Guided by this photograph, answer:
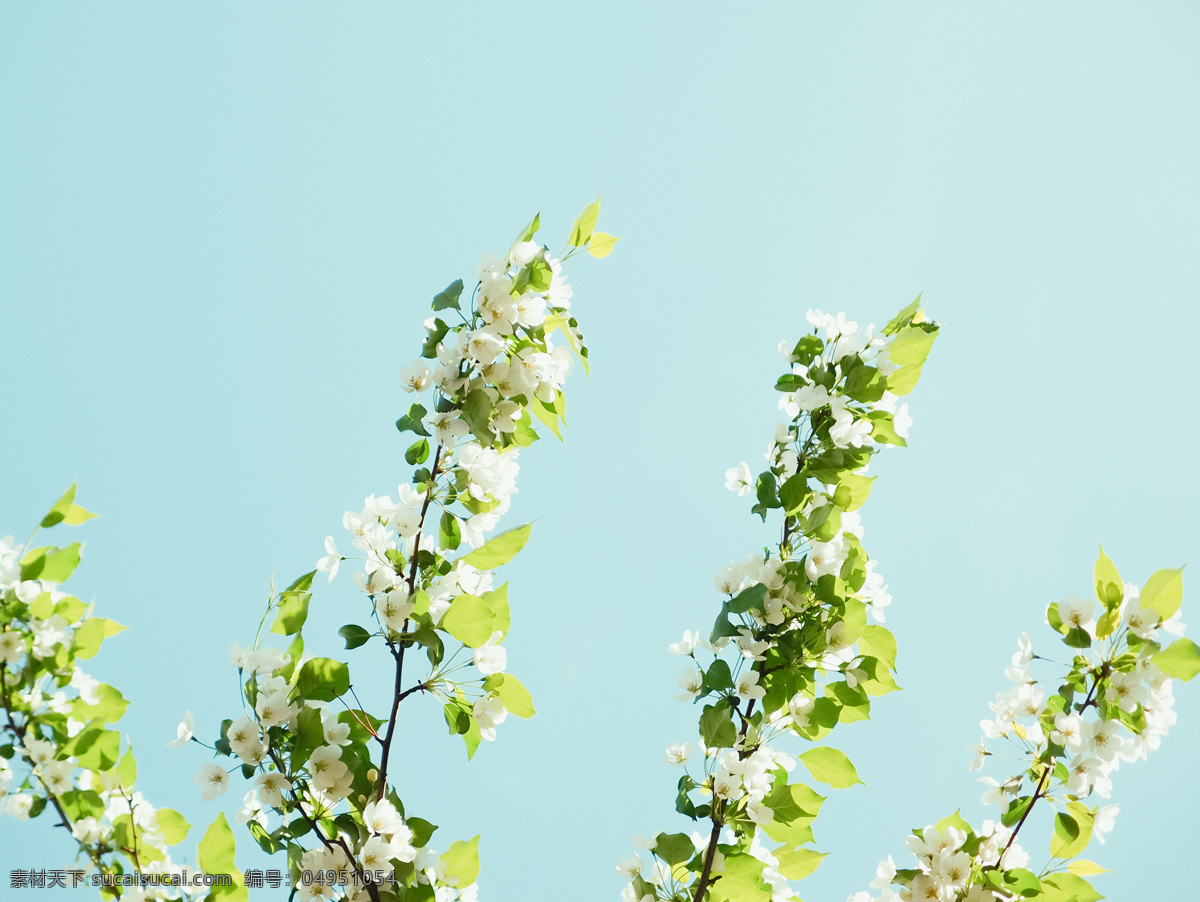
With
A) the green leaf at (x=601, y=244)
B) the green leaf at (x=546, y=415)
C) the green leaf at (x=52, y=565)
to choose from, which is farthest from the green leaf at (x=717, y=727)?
the green leaf at (x=52, y=565)

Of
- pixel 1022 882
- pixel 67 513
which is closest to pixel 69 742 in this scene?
pixel 67 513

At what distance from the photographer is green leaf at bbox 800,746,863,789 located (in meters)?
1.25

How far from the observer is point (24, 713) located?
1.14 metres

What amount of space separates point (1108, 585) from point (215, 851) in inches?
50.9

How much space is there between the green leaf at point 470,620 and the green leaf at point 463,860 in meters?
0.29

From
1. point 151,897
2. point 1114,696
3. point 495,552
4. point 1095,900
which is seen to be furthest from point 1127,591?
point 151,897

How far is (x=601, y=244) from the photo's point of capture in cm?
127

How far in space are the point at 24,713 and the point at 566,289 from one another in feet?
3.24

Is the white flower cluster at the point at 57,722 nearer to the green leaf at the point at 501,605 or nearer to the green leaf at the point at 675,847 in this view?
the green leaf at the point at 501,605

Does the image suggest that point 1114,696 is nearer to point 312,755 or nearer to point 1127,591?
point 1127,591

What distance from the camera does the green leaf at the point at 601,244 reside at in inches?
49.8

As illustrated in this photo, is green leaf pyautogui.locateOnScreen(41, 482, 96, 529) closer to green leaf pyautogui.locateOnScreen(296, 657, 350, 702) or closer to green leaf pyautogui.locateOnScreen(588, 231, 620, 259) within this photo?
green leaf pyautogui.locateOnScreen(296, 657, 350, 702)

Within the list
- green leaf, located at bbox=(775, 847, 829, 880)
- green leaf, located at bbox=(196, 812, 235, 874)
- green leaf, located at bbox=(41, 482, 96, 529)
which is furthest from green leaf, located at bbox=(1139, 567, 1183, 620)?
green leaf, located at bbox=(41, 482, 96, 529)

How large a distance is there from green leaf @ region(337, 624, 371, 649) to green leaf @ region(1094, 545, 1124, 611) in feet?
3.43
